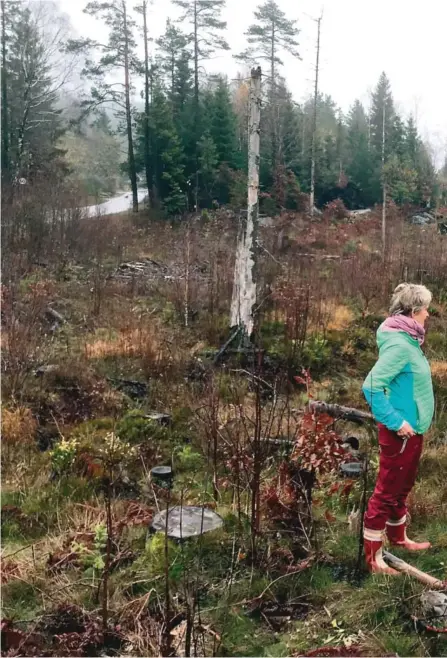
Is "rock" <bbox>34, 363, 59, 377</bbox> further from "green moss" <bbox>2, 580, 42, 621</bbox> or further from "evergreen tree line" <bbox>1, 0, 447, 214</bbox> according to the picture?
"evergreen tree line" <bbox>1, 0, 447, 214</bbox>

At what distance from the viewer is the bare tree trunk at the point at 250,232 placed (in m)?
8.47

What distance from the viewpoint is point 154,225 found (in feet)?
72.3

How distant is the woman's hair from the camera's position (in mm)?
3070

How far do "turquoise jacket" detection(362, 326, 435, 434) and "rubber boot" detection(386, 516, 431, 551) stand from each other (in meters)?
0.71

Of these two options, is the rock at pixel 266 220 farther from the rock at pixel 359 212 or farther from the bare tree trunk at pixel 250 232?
the bare tree trunk at pixel 250 232

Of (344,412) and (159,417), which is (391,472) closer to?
(344,412)

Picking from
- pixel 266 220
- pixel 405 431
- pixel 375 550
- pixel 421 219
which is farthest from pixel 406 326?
pixel 421 219

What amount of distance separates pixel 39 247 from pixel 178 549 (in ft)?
36.7

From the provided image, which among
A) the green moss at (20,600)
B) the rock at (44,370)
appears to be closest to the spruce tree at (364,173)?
the rock at (44,370)

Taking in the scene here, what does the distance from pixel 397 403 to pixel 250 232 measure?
5790mm

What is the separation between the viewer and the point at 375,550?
313 centimetres

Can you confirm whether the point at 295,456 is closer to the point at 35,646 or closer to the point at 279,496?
A: the point at 279,496

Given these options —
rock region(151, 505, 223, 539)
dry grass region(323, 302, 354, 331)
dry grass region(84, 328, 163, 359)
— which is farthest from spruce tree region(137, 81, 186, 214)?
rock region(151, 505, 223, 539)

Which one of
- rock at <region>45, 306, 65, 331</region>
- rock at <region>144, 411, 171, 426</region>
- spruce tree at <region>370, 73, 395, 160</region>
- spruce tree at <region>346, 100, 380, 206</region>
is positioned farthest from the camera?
spruce tree at <region>370, 73, 395, 160</region>
